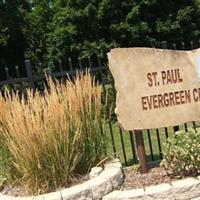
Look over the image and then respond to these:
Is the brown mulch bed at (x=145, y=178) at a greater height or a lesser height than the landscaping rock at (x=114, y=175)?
lesser

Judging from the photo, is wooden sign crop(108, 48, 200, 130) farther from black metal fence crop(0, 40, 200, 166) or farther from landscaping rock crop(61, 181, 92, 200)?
landscaping rock crop(61, 181, 92, 200)

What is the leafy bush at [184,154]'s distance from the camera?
→ 5.35 meters

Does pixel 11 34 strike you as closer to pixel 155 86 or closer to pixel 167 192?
pixel 155 86

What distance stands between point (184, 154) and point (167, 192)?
45 centimetres

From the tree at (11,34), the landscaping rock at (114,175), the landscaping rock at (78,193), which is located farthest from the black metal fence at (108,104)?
the tree at (11,34)

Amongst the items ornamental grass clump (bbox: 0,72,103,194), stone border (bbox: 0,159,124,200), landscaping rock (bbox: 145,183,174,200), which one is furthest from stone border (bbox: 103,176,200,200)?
ornamental grass clump (bbox: 0,72,103,194)

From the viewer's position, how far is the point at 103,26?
1363 inches

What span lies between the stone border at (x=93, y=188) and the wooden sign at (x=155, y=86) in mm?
627

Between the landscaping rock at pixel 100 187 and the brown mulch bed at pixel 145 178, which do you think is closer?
the landscaping rock at pixel 100 187

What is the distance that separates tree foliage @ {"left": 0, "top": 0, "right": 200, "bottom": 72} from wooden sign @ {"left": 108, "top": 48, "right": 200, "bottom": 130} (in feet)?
86.2

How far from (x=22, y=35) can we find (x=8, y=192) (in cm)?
3125

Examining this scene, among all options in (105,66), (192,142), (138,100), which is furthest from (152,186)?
(105,66)

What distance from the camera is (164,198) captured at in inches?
202

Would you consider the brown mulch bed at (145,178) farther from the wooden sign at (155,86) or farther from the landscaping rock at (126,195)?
the wooden sign at (155,86)
